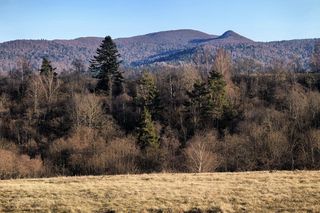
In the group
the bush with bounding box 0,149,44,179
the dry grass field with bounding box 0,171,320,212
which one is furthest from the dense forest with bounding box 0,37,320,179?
the dry grass field with bounding box 0,171,320,212

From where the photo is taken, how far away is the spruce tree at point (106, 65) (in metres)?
95.3

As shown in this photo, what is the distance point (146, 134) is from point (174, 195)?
5172 cm

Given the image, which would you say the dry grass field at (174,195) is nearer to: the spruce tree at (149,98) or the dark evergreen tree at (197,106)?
the dark evergreen tree at (197,106)

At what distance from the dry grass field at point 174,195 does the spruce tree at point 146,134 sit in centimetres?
4332

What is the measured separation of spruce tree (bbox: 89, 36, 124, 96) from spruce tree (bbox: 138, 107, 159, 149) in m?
21.8

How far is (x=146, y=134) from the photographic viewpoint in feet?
241

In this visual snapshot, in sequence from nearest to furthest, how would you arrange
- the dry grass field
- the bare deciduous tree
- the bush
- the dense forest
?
the dry grass field → the bare deciduous tree → the bush → the dense forest

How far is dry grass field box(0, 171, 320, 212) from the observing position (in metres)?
19.2

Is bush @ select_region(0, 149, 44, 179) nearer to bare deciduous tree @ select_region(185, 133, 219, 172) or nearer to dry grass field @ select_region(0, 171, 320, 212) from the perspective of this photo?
bare deciduous tree @ select_region(185, 133, 219, 172)

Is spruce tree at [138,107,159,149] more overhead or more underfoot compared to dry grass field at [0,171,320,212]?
more underfoot

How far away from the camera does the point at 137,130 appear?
76562 mm

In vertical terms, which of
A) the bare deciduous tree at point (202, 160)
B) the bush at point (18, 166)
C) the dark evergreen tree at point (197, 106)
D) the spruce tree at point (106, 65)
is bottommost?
the bush at point (18, 166)

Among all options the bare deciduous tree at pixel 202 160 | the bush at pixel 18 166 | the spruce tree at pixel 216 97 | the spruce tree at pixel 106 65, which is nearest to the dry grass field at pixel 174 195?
the bare deciduous tree at pixel 202 160

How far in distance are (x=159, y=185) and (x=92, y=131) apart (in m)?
55.2
